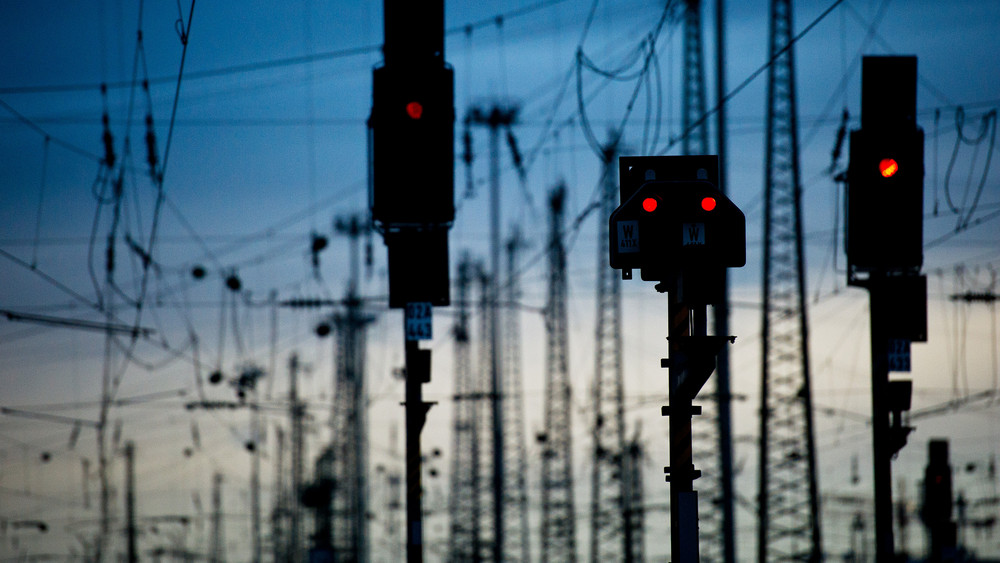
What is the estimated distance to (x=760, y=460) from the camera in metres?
27.7

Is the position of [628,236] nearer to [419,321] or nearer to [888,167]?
[888,167]

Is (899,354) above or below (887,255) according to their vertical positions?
below

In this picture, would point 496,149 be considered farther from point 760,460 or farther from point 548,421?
point 760,460

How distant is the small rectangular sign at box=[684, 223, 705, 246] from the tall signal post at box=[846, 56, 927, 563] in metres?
3.88

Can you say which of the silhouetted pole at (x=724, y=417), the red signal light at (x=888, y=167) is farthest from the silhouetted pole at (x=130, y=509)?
the red signal light at (x=888, y=167)

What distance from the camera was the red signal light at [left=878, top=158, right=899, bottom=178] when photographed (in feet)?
43.7

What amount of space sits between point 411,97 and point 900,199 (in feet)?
18.5

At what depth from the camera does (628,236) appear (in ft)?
35.4

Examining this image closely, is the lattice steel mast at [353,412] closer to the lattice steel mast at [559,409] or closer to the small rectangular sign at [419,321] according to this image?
the lattice steel mast at [559,409]

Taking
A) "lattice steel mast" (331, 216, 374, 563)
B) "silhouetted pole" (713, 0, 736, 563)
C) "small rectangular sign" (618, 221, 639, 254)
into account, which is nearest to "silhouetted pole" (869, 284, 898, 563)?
"small rectangular sign" (618, 221, 639, 254)

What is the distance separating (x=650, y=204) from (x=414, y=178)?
5854mm

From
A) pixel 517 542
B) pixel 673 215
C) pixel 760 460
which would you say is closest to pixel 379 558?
pixel 517 542

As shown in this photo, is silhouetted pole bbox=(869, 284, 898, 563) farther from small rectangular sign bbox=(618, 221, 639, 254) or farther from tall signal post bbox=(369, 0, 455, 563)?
small rectangular sign bbox=(618, 221, 639, 254)

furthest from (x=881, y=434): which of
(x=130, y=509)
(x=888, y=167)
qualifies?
(x=130, y=509)
